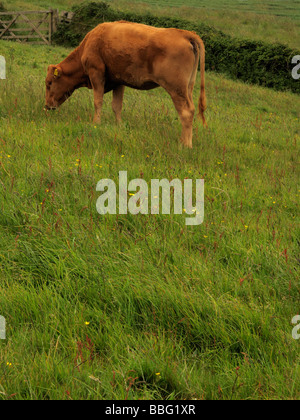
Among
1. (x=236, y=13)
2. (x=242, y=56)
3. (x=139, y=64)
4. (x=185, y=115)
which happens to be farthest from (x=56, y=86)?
(x=236, y=13)

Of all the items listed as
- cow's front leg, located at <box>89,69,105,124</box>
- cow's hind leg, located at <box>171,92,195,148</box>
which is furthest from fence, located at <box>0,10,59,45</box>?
cow's hind leg, located at <box>171,92,195,148</box>

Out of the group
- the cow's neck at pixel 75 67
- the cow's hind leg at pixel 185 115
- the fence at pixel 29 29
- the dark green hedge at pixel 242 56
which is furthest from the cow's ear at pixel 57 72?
the fence at pixel 29 29

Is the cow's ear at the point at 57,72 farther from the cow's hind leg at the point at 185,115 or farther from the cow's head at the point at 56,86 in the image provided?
the cow's hind leg at the point at 185,115

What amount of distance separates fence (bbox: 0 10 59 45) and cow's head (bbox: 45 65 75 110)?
737 inches

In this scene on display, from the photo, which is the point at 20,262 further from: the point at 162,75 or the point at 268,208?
the point at 162,75

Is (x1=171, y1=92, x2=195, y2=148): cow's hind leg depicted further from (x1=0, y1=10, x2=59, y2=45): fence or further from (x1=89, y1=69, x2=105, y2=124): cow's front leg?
(x1=0, y1=10, x2=59, y2=45): fence

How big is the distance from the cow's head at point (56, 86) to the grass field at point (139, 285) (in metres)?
2.24

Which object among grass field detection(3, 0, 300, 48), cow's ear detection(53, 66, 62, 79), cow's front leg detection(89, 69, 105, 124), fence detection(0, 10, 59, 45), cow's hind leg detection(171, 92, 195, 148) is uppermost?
grass field detection(3, 0, 300, 48)

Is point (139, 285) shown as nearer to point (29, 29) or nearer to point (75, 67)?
point (75, 67)

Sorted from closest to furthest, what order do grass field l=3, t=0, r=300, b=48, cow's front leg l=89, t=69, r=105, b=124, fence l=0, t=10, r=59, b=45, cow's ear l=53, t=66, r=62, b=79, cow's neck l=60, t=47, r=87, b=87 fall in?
cow's front leg l=89, t=69, r=105, b=124
cow's ear l=53, t=66, r=62, b=79
cow's neck l=60, t=47, r=87, b=87
fence l=0, t=10, r=59, b=45
grass field l=3, t=0, r=300, b=48

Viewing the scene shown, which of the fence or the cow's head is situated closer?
the cow's head

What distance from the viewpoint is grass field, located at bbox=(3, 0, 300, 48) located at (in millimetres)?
30469

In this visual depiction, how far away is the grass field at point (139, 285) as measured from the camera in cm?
218

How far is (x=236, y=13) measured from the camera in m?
36.6
